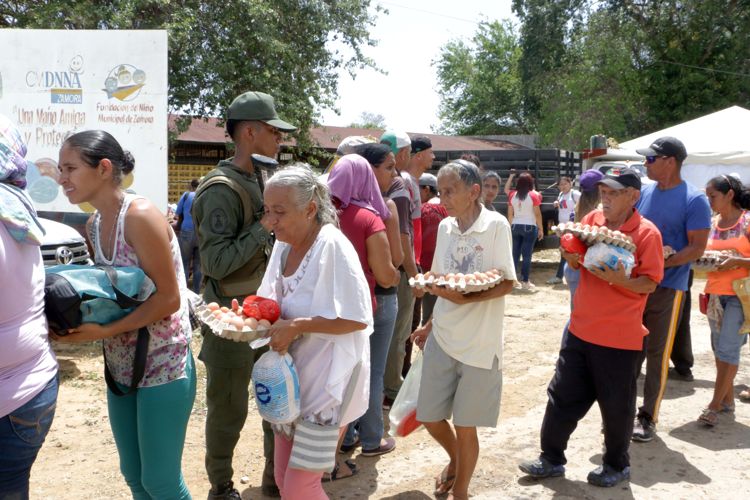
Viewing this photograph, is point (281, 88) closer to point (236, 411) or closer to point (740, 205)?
point (740, 205)

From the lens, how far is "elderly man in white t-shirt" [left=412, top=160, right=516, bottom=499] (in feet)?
11.4

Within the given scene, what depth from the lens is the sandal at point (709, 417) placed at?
494 centimetres

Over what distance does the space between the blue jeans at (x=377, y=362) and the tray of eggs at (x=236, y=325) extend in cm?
156

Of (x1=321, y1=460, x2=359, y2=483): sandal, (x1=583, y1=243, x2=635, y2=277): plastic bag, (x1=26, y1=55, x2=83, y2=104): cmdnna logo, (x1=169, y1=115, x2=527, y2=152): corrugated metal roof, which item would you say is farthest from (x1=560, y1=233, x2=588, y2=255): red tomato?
(x1=169, y1=115, x2=527, y2=152): corrugated metal roof

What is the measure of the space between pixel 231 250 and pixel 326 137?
1956 centimetres

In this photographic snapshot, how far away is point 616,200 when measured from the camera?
3.81 meters

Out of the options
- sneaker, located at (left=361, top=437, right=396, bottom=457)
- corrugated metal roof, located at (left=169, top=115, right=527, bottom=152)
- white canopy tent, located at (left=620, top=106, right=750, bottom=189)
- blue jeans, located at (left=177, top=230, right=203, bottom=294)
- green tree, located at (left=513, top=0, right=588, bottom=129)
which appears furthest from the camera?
green tree, located at (left=513, top=0, right=588, bottom=129)

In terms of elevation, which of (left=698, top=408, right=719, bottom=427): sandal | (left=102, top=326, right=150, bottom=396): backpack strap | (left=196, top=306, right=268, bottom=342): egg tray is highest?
(left=196, top=306, right=268, bottom=342): egg tray

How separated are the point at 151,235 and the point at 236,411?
1.35m

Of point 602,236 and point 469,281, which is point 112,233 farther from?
point 602,236

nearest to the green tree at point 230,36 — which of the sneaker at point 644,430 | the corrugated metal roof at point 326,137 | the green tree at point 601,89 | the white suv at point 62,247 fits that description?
the corrugated metal roof at point 326,137

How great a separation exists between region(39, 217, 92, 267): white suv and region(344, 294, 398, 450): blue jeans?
2.82 meters

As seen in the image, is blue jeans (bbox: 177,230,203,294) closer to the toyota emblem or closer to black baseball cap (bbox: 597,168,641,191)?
the toyota emblem

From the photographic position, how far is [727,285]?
5.16 meters
